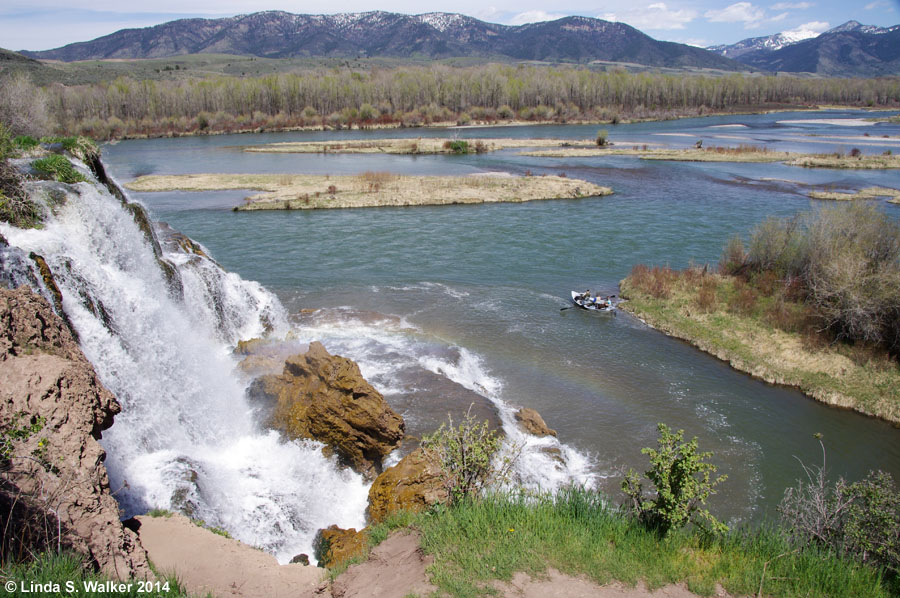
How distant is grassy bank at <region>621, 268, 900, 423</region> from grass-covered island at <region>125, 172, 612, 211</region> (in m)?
25.2

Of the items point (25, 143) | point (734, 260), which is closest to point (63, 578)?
point (25, 143)

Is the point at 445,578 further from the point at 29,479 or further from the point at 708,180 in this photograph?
the point at 708,180

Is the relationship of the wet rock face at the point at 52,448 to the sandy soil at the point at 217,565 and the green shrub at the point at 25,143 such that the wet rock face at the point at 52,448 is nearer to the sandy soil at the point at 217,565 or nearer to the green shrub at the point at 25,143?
the sandy soil at the point at 217,565

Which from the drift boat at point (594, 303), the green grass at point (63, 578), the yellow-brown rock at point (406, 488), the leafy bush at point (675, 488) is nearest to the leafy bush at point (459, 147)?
the drift boat at point (594, 303)

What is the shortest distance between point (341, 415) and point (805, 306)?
2052cm

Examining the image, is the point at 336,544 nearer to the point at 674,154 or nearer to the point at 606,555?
the point at 606,555

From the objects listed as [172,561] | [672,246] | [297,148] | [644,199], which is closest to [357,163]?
[297,148]

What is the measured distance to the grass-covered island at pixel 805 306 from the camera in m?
20.3

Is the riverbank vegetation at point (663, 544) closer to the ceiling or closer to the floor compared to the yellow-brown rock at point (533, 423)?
closer to the ceiling

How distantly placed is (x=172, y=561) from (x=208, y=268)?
16.6 metres

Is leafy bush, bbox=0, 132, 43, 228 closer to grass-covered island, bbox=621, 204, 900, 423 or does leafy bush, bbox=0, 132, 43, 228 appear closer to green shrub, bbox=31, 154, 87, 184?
green shrub, bbox=31, 154, 87, 184

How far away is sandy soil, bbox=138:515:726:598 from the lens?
7688 millimetres

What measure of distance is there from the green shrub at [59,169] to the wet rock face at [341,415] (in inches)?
479

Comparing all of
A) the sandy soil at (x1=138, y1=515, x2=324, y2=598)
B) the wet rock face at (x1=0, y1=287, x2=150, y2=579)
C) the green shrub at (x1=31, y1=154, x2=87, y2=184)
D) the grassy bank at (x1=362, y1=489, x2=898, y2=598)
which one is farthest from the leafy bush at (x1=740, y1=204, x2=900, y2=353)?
A: the green shrub at (x1=31, y1=154, x2=87, y2=184)
